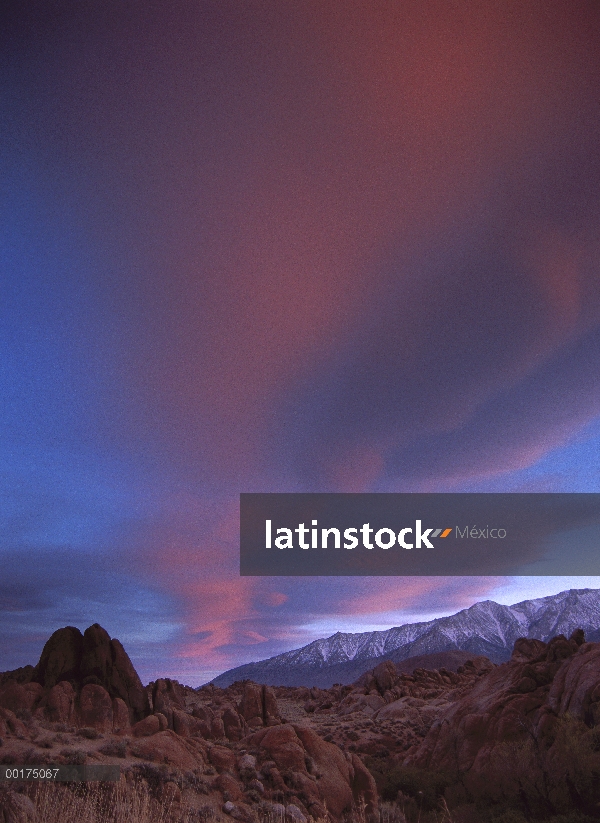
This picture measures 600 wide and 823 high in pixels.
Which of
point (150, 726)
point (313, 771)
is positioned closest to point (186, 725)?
point (150, 726)

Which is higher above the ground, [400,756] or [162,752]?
[162,752]

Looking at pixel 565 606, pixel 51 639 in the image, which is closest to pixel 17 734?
pixel 51 639

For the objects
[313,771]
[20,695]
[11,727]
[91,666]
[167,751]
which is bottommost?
[313,771]

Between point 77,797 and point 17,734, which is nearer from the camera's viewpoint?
point 77,797

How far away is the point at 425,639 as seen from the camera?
171 ft

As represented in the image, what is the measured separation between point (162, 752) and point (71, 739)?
240cm

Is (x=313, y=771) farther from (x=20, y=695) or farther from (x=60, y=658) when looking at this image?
(x=60, y=658)

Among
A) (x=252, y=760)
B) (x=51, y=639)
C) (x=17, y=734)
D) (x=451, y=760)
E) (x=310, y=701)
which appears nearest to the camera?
(x=17, y=734)

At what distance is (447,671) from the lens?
50906 mm

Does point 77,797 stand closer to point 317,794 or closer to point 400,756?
point 317,794

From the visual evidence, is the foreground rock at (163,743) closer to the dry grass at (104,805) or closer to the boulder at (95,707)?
the boulder at (95,707)

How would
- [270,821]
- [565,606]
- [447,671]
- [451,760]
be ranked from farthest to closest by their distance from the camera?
[447,671], [565,606], [451,760], [270,821]

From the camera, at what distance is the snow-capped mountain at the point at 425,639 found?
38.4 m

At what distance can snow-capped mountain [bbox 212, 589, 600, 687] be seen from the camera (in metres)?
38.4
